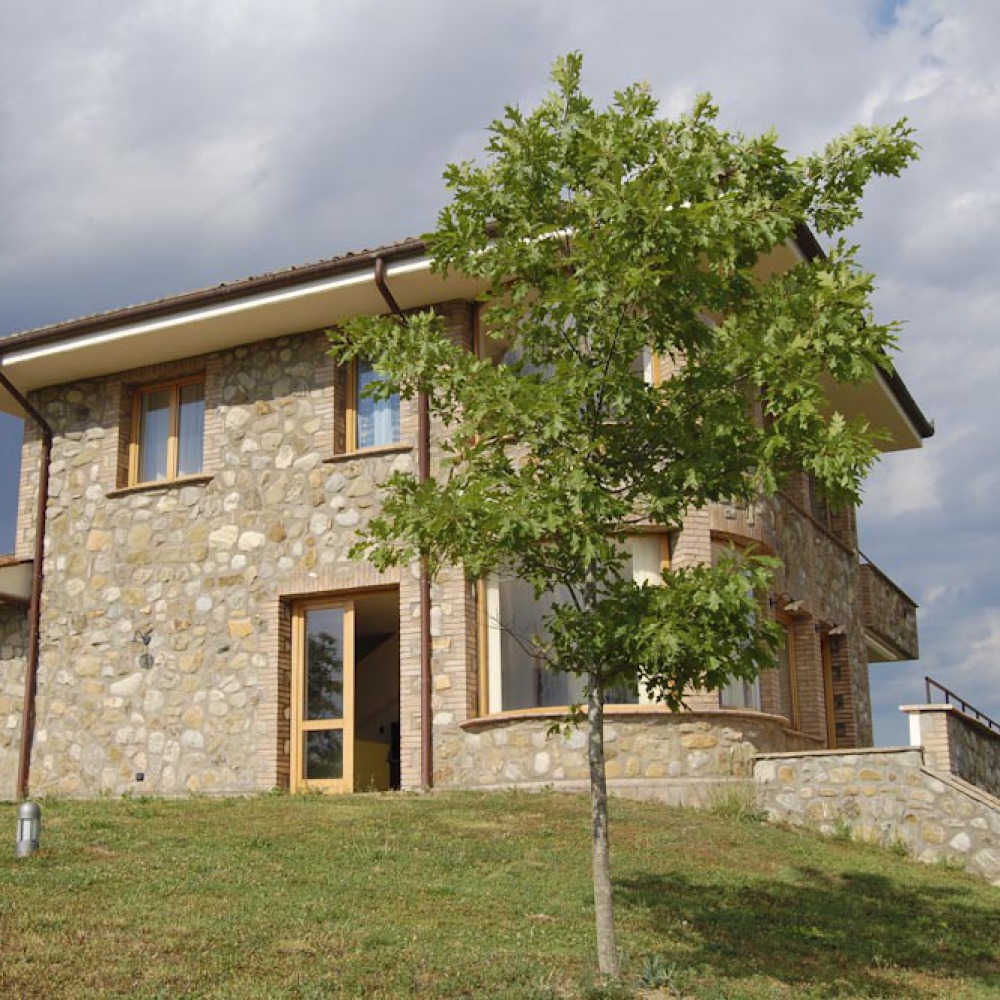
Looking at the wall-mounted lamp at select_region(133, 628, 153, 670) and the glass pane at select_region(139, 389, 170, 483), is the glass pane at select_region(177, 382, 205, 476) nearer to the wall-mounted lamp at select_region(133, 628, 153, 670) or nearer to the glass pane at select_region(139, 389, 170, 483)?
the glass pane at select_region(139, 389, 170, 483)

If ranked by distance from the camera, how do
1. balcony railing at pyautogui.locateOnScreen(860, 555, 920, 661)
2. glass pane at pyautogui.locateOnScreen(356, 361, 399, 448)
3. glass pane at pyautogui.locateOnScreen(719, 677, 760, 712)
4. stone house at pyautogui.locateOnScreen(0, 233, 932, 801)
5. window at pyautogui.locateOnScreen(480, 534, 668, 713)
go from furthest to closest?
balcony railing at pyautogui.locateOnScreen(860, 555, 920, 661)
glass pane at pyautogui.locateOnScreen(356, 361, 399, 448)
glass pane at pyautogui.locateOnScreen(719, 677, 760, 712)
stone house at pyautogui.locateOnScreen(0, 233, 932, 801)
window at pyautogui.locateOnScreen(480, 534, 668, 713)

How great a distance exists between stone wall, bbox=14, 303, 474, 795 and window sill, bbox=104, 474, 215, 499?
0.03m

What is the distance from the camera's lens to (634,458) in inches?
326

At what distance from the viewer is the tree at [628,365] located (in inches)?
297

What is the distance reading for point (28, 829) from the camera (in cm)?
1022

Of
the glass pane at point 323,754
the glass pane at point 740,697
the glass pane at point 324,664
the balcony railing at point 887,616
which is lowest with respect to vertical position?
the glass pane at point 323,754

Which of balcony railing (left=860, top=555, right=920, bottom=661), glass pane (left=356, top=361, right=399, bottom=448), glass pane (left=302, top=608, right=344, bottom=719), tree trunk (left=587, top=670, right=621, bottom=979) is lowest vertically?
tree trunk (left=587, top=670, right=621, bottom=979)

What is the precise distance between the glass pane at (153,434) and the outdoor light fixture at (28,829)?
327 inches

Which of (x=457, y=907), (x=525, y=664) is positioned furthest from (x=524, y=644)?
(x=457, y=907)

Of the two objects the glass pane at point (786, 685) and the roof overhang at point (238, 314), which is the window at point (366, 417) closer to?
the roof overhang at point (238, 314)

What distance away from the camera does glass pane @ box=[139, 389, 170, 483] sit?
18250mm

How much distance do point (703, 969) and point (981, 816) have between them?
6.00m

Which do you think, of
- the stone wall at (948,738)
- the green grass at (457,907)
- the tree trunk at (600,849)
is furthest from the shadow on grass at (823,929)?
the stone wall at (948,738)

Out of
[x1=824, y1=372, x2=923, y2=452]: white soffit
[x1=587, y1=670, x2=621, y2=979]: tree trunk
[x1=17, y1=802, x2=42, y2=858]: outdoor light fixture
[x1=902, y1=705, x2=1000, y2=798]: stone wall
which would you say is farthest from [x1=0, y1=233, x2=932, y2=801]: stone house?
[x1=587, y1=670, x2=621, y2=979]: tree trunk
